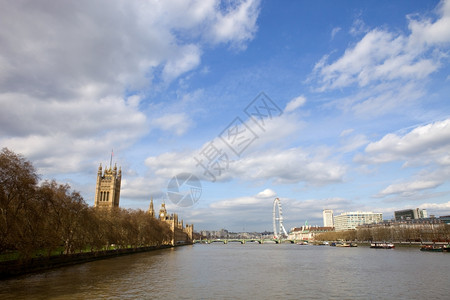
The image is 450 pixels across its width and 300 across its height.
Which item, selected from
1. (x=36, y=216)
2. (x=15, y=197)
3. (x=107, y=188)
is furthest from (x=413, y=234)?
(x=15, y=197)

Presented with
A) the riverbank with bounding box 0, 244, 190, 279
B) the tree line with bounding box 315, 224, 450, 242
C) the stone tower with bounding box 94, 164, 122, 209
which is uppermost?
the stone tower with bounding box 94, 164, 122, 209

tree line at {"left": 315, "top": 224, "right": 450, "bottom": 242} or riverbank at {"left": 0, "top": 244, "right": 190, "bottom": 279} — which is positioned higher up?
tree line at {"left": 315, "top": 224, "right": 450, "bottom": 242}

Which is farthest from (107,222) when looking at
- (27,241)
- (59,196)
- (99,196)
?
(99,196)

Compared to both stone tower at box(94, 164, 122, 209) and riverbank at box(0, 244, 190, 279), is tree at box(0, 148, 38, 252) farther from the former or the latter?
stone tower at box(94, 164, 122, 209)

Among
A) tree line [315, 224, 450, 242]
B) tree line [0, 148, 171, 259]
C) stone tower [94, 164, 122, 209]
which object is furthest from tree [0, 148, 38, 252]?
tree line [315, 224, 450, 242]

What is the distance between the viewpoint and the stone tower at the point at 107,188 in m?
156

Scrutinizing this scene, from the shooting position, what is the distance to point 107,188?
15875 centimetres

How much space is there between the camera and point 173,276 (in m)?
41.2

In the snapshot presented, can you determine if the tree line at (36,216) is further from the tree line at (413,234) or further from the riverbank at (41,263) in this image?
the tree line at (413,234)

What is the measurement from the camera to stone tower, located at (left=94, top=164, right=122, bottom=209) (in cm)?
15588

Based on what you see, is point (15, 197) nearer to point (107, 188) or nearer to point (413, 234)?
point (107, 188)

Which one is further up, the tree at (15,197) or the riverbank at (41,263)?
the tree at (15,197)

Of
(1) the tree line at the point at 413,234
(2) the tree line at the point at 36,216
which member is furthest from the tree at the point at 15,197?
(1) the tree line at the point at 413,234

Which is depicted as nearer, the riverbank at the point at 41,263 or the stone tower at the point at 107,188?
the riverbank at the point at 41,263
